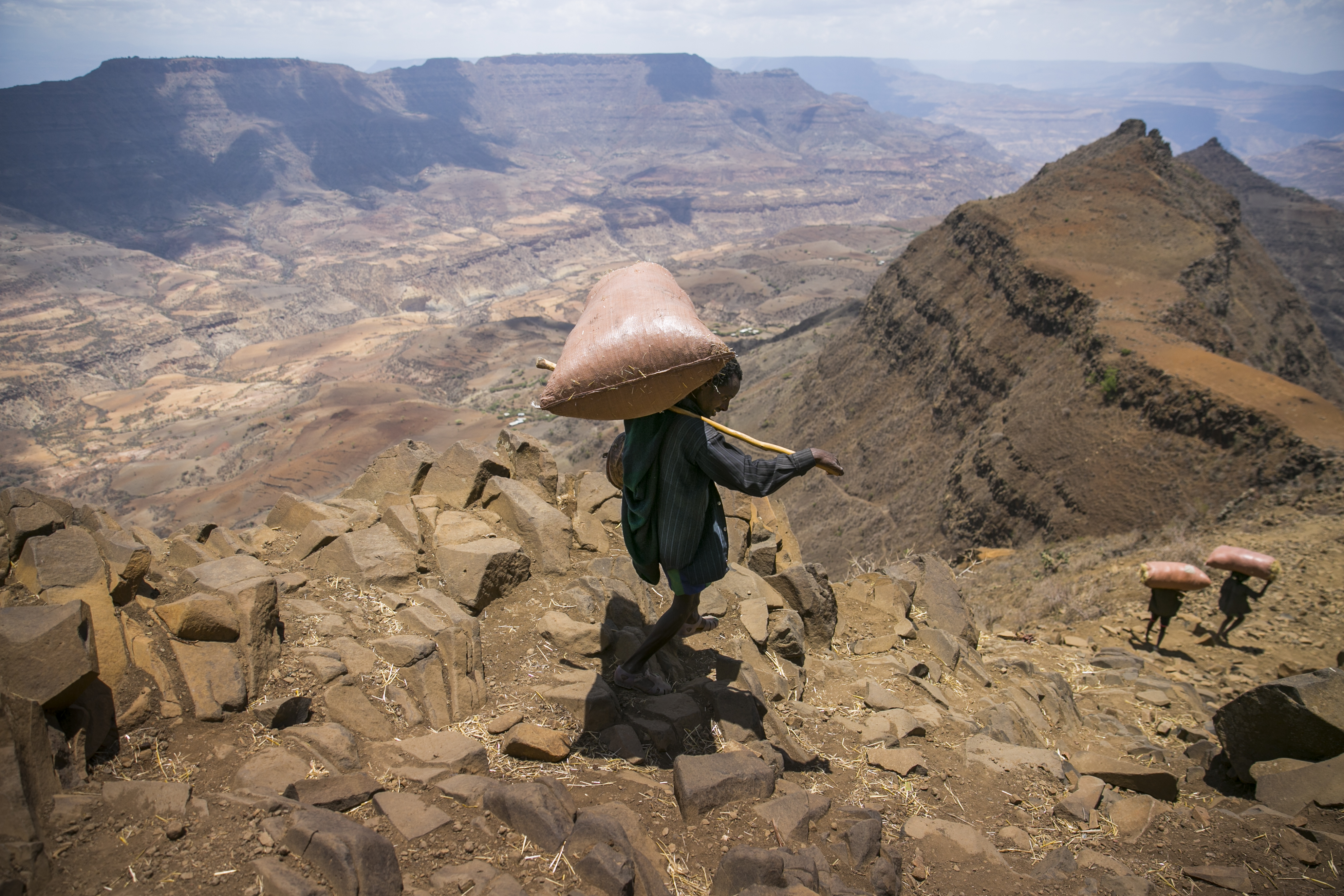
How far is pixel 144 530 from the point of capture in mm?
4996

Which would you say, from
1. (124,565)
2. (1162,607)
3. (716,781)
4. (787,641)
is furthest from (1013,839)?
(1162,607)

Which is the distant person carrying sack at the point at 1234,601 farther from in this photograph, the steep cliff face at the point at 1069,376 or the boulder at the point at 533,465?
the boulder at the point at 533,465

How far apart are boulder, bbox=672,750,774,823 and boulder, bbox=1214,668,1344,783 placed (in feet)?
8.90

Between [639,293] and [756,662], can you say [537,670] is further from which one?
[639,293]

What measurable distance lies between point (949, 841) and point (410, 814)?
6.72 feet

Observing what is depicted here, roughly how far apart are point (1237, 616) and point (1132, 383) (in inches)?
252

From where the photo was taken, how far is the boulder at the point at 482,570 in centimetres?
405

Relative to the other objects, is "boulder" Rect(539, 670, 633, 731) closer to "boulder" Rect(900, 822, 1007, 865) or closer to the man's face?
"boulder" Rect(900, 822, 1007, 865)

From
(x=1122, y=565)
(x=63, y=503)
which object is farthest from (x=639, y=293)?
(x=1122, y=565)

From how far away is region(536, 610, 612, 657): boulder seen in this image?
3.77 metres

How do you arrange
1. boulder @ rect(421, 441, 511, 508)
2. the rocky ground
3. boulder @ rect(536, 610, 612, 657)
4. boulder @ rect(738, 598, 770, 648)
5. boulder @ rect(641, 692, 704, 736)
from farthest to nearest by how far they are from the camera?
boulder @ rect(421, 441, 511, 508), boulder @ rect(738, 598, 770, 648), boulder @ rect(536, 610, 612, 657), boulder @ rect(641, 692, 704, 736), the rocky ground

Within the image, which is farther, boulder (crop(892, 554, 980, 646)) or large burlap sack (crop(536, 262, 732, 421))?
boulder (crop(892, 554, 980, 646))

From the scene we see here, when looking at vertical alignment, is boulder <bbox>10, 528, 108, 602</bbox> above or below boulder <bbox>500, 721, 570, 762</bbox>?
above

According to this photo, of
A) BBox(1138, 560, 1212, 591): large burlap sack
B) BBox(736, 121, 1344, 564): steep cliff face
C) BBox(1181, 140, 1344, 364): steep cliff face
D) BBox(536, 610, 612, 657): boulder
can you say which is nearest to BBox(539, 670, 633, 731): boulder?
BBox(536, 610, 612, 657): boulder
